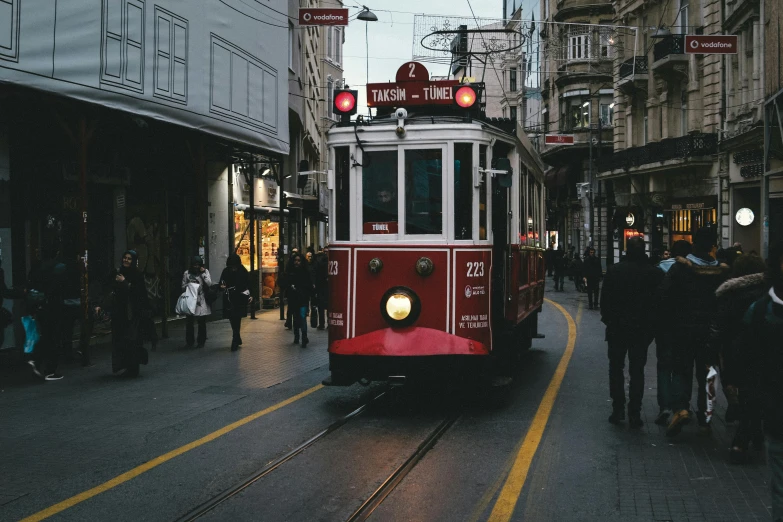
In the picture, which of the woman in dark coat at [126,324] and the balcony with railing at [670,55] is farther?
the balcony with railing at [670,55]

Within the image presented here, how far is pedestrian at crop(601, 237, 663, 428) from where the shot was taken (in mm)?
8414

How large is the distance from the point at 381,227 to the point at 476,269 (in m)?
1.12

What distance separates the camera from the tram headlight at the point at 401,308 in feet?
29.6

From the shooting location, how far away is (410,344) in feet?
29.3

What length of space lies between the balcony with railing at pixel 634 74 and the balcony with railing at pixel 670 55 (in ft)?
9.37

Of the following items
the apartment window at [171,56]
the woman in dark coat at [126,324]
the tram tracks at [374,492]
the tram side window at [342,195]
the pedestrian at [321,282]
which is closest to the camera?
the tram tracks at [374,492]

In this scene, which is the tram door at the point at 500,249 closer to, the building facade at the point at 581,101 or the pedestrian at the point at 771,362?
the pedestrian at the point at 771,362

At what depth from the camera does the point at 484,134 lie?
30.4 ft

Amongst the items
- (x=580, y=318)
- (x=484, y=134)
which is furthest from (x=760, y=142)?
(x=484, y=134)

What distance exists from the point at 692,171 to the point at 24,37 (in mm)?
27454

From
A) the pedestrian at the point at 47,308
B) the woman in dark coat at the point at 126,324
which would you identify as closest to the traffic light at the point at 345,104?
the woman in dark coat at the point at 126,324

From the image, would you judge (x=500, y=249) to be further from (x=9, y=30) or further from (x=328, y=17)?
(x=328, y=17)

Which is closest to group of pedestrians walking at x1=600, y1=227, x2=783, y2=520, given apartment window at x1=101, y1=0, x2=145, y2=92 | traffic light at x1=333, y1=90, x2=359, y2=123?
traffic light at x1=333, y1=90, x2=359, y2=123

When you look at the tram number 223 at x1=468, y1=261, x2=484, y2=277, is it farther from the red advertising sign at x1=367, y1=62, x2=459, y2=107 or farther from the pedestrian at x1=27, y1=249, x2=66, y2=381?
the pedestrian at x1=27, y1=249, x2=66, y2=381
